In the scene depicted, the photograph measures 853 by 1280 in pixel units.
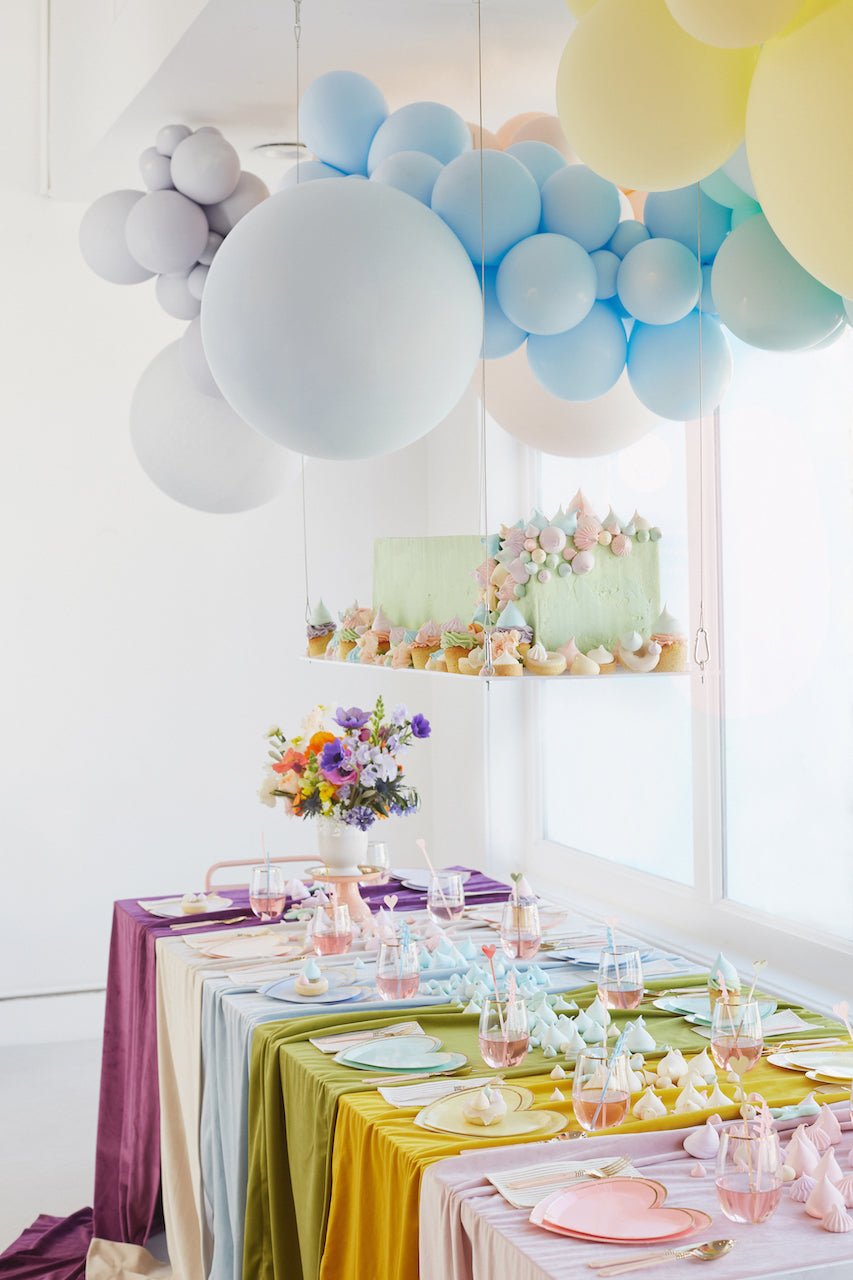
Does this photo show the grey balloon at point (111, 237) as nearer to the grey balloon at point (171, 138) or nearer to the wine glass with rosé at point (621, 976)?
the grey balloon at point (171, 138)

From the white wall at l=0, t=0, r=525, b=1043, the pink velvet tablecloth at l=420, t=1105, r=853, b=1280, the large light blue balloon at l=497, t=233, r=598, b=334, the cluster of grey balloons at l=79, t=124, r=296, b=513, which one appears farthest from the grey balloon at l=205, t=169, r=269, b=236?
the pink velvet tablecloth at l=420, t=1105, r=853, b=1280

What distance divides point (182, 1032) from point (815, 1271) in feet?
4.79

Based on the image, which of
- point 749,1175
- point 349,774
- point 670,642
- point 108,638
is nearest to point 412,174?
point 670,642

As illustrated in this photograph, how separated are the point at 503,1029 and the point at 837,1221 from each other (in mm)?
530

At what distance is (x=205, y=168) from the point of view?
8.63ft

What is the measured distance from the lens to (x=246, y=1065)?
6.64 feet

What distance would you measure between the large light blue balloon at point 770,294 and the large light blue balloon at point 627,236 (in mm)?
280

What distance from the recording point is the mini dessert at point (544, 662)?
2.34 metres

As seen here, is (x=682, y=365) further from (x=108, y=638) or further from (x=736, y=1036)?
(x=108, y=638)

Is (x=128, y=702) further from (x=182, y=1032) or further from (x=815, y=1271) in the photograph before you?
(x=815, y=1271)

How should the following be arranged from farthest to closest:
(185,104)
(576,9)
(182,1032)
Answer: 1. (185,104)
2. (182,1032)
3. (576,9)

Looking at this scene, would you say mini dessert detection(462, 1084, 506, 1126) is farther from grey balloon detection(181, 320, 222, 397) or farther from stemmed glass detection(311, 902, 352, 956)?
grey balloon detection(181, 320, 222, 397)

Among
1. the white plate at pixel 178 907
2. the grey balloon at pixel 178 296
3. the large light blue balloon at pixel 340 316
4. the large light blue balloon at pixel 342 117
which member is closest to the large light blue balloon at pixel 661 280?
the large light blue balloon at pixel 340 316

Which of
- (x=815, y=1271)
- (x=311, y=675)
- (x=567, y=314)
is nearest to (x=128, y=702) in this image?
(x=311, y=675)
